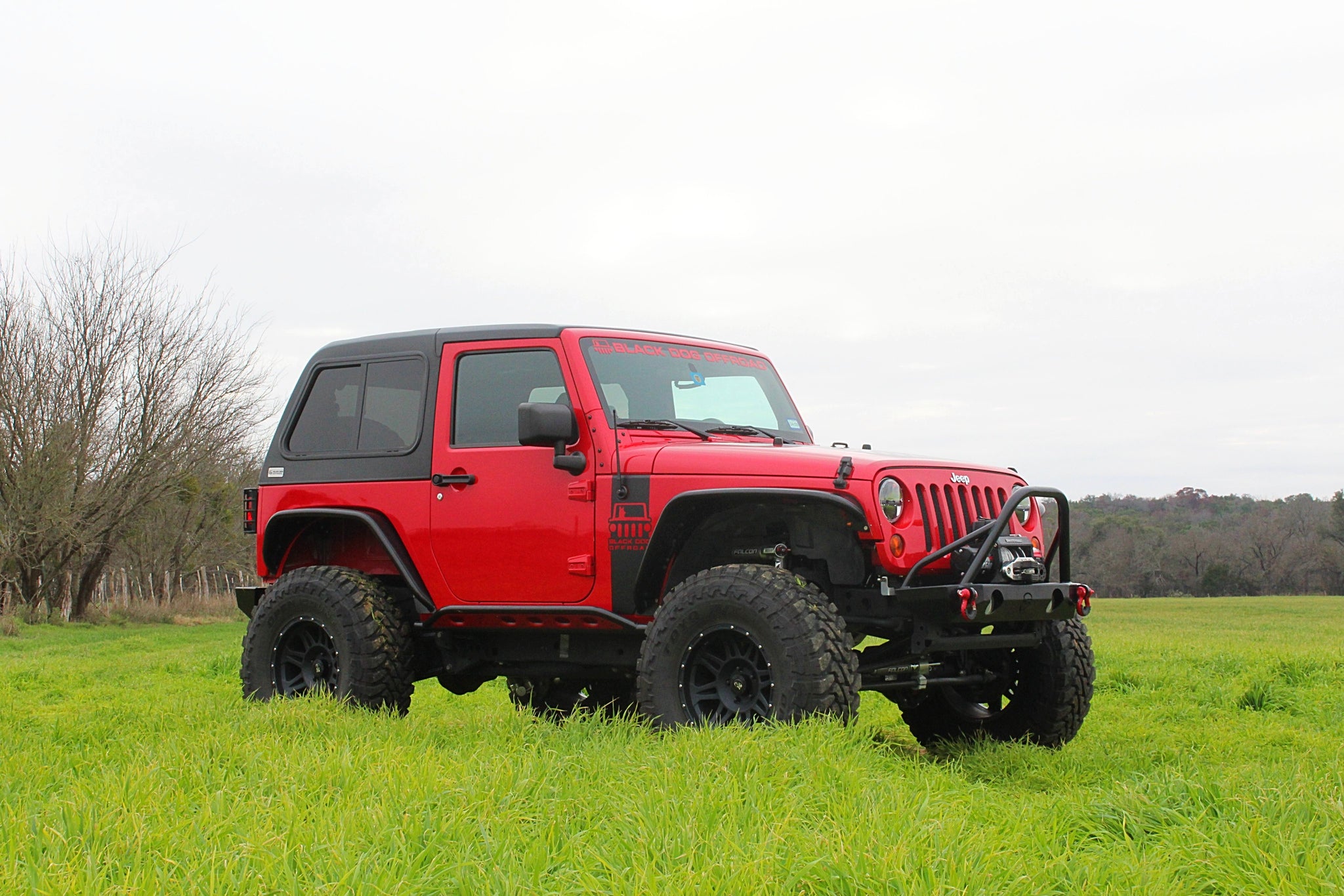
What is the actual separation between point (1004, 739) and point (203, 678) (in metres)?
7.59

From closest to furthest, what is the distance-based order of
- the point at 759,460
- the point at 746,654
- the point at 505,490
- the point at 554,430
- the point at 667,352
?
the point at 746,654 → the point at 759,460 → the point at 554,430 → the point at 505,490 → the point at 667,352

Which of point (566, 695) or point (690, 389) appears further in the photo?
point (566, 695)

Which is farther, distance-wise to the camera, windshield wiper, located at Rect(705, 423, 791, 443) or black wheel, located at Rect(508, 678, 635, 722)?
black wheel, located at Rect(508, 678, 635, 722)

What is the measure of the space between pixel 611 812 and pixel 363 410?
4152mm

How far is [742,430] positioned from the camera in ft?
23.2

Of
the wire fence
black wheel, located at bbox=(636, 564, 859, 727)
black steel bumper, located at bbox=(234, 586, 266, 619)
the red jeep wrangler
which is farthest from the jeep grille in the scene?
the wire fence

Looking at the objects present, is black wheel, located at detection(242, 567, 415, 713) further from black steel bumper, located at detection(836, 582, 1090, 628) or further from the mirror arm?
black steel bumper, located at detection(836, 582, 1090, 628)

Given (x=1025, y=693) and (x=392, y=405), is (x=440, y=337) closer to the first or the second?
(x=392, y=405)

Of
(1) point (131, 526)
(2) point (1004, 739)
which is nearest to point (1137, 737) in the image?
(2) point (1004, 739)

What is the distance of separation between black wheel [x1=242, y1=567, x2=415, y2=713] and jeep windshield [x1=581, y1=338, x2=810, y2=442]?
178 centimetres

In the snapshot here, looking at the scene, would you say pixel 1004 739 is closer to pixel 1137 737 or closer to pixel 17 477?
pixel 1137 737

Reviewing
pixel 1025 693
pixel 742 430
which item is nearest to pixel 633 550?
pixel 742 430

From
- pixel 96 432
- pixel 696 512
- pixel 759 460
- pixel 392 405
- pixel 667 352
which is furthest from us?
pixel 96 432

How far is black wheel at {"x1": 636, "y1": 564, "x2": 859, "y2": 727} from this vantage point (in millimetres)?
5418
